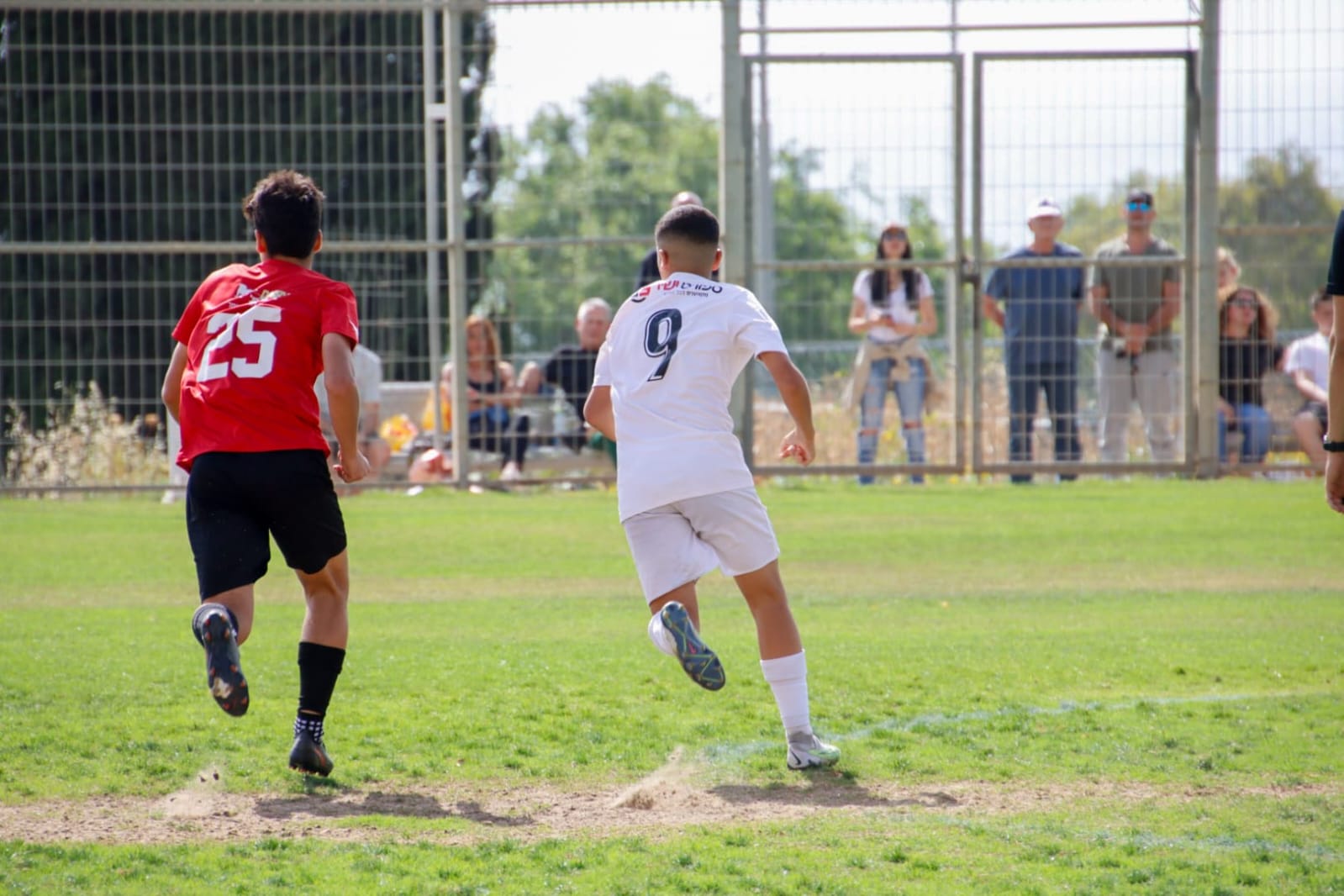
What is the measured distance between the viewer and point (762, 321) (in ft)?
17.5

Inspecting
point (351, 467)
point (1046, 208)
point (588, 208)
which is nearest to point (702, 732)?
point (351, 467)

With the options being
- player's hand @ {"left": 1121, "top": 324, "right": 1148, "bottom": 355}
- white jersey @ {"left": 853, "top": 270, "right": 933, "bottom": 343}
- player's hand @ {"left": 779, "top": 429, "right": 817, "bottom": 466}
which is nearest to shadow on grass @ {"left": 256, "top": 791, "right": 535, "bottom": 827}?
player's hand @ {"left": 779, "top": 429, "right": 817, "bottom": 466}

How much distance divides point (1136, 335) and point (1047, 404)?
98cm

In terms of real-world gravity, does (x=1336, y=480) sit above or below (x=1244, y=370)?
below

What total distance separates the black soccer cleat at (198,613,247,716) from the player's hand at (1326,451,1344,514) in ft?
10.5

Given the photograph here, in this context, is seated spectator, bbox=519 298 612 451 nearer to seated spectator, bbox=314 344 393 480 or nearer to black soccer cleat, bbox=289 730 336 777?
seated spectator, bbox=314 344 393 480

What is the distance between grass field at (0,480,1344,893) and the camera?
4082 millimetres

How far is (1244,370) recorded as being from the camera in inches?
554

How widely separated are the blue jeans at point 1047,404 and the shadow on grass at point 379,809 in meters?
9.83

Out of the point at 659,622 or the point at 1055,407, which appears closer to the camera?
the point at 659,622

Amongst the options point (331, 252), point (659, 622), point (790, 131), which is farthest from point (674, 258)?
point (331, 252)

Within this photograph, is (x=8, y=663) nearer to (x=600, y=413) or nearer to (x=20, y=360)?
(x=600, y=413)

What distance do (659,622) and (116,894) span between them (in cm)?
184

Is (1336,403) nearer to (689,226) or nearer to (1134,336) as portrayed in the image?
(689,226)
